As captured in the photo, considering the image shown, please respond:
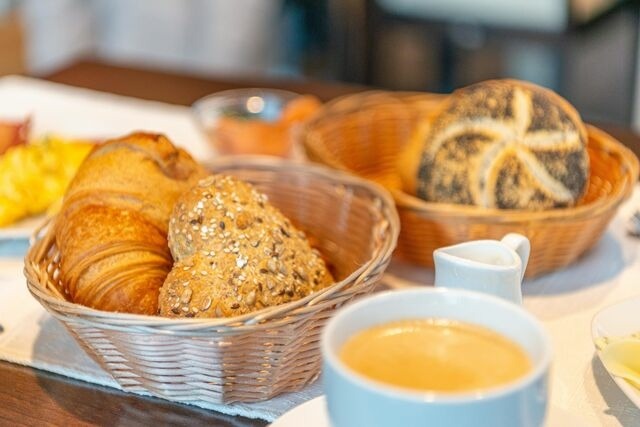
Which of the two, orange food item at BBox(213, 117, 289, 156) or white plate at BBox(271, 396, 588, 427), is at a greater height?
white plate at BBox(271, 396, 588, 427)

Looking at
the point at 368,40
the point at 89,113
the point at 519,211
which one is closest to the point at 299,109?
the point at 89,113

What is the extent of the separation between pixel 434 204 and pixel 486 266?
0.35 meters

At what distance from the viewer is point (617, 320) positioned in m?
0.82

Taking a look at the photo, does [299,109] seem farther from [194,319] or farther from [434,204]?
[194,319]

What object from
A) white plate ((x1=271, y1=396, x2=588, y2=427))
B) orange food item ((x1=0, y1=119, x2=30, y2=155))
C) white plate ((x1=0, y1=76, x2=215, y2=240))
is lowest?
white plate ((x1=0, y1=76, x2=215, y2=240))

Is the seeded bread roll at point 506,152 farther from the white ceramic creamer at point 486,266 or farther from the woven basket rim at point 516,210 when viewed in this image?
the white ceramic creamer at point 486,266

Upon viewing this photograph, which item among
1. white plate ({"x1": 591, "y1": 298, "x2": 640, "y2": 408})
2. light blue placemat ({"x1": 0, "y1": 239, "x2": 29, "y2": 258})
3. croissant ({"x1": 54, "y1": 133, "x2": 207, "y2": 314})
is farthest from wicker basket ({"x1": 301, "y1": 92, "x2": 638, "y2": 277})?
light blue placemat ({"x1": 0, "y1": 239, "x2": 29, "y2": 258})

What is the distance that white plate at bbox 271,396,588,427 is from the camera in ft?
2.26

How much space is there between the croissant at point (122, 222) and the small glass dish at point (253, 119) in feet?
1.18

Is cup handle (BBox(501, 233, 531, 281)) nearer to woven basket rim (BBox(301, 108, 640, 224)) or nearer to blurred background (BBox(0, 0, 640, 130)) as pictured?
woven basket rim (BBox(301, 108, 640, 224))

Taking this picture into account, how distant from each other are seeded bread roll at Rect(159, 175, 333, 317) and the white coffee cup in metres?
0.19

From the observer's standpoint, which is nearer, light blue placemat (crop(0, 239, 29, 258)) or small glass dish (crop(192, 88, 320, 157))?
light blue placemat (crop(0, 239, 29, 258))

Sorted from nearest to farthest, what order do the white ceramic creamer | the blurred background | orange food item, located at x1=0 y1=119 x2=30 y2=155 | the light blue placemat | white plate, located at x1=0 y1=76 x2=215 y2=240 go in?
1. the white ceramic creamer
2. the light blue placemat
3. orange food item, located at x1=0 y1=119 x2=30 y2=155
4. white plate, located at x1=0 y1=76 x2=215 y2=240
5. the blurred background

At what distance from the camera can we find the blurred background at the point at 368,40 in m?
2.44
